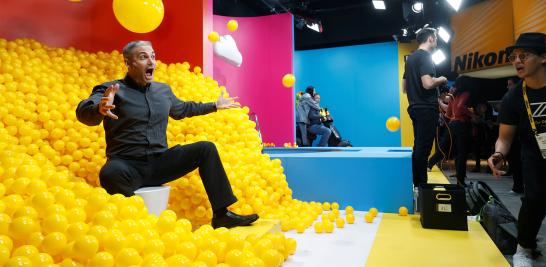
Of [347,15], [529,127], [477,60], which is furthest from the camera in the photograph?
[347,15]

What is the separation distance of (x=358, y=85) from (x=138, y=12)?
9.39m

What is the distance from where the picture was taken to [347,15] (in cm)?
1067

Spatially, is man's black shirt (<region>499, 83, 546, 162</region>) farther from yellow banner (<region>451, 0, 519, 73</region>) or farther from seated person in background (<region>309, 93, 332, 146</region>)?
yellow banner (<region>451, 0, 519, 73</region>)

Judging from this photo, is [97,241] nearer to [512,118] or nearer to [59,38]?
[512,118]

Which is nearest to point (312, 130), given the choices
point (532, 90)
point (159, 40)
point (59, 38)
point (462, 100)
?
point (462, 100)

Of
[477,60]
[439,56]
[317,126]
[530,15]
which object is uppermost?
[439,56]

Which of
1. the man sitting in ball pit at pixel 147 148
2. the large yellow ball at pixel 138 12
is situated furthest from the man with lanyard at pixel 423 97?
the large yellow ball at pixel 138 12

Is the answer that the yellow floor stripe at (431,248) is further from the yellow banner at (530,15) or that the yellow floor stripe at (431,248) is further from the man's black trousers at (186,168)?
the yellow banner at (530,15)

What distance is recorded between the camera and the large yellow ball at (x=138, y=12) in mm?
3039

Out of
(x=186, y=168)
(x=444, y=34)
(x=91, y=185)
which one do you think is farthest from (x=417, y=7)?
(x=91, y=185)

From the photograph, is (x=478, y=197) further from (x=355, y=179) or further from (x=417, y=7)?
(x=417, y=7)

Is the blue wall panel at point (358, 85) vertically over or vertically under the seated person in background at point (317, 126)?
over

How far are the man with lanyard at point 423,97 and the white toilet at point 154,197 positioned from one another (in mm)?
2205

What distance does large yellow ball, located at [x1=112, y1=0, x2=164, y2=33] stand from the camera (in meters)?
3.04
